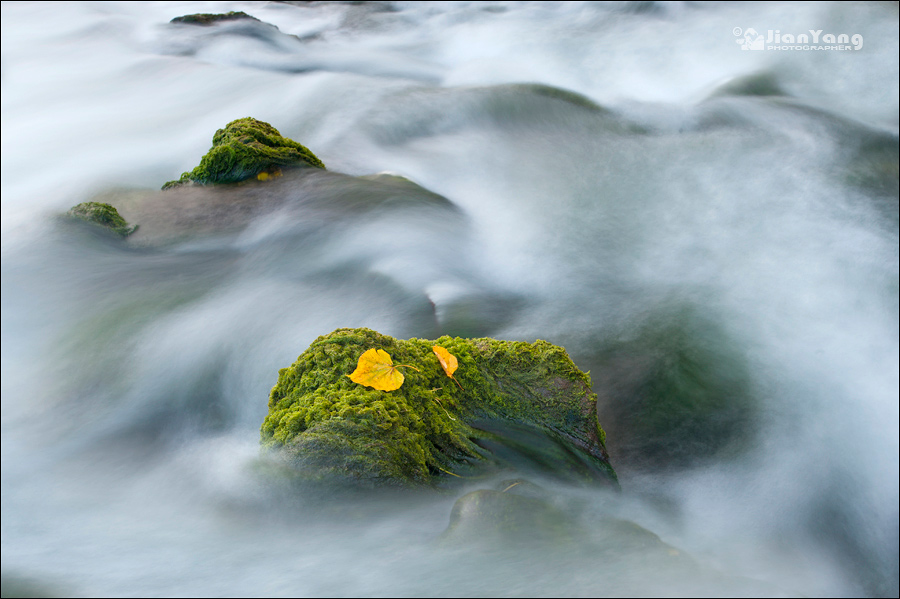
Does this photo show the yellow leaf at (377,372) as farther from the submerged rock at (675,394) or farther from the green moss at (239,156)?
the green moss at (239,156)

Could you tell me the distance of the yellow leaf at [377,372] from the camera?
301 cm

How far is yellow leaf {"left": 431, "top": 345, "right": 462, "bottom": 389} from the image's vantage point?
3.35 metres

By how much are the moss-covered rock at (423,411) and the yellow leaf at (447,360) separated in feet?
0.09

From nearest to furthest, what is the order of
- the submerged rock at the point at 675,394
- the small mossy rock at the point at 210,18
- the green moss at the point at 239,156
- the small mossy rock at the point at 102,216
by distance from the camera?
the submerged rock at the point at 675,394, the small mossy rock at the point at 102,216, the green moss at the point at 239,156, the small mossy rock at the point at 210,18

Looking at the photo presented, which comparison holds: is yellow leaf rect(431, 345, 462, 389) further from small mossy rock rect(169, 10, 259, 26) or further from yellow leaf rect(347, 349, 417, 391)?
small mossy rock rect(169, 10, 259, 26)

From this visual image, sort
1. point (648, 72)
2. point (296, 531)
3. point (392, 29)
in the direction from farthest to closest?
point (392, 29) < point (648, 72) < point (296, 531)

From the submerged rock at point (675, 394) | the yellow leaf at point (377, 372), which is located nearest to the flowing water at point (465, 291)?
the submerged rock at point (675, 394)

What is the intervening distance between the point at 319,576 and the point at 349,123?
619cm

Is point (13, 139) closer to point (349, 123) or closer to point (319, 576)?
point (349, 123)

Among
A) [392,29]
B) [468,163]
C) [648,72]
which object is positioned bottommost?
[468,163]

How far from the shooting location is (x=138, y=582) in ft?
7.95

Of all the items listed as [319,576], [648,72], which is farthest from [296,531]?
[648,72]

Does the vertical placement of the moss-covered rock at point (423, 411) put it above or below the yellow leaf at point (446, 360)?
below

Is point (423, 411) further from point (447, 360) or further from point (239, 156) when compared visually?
point (239, 156)
